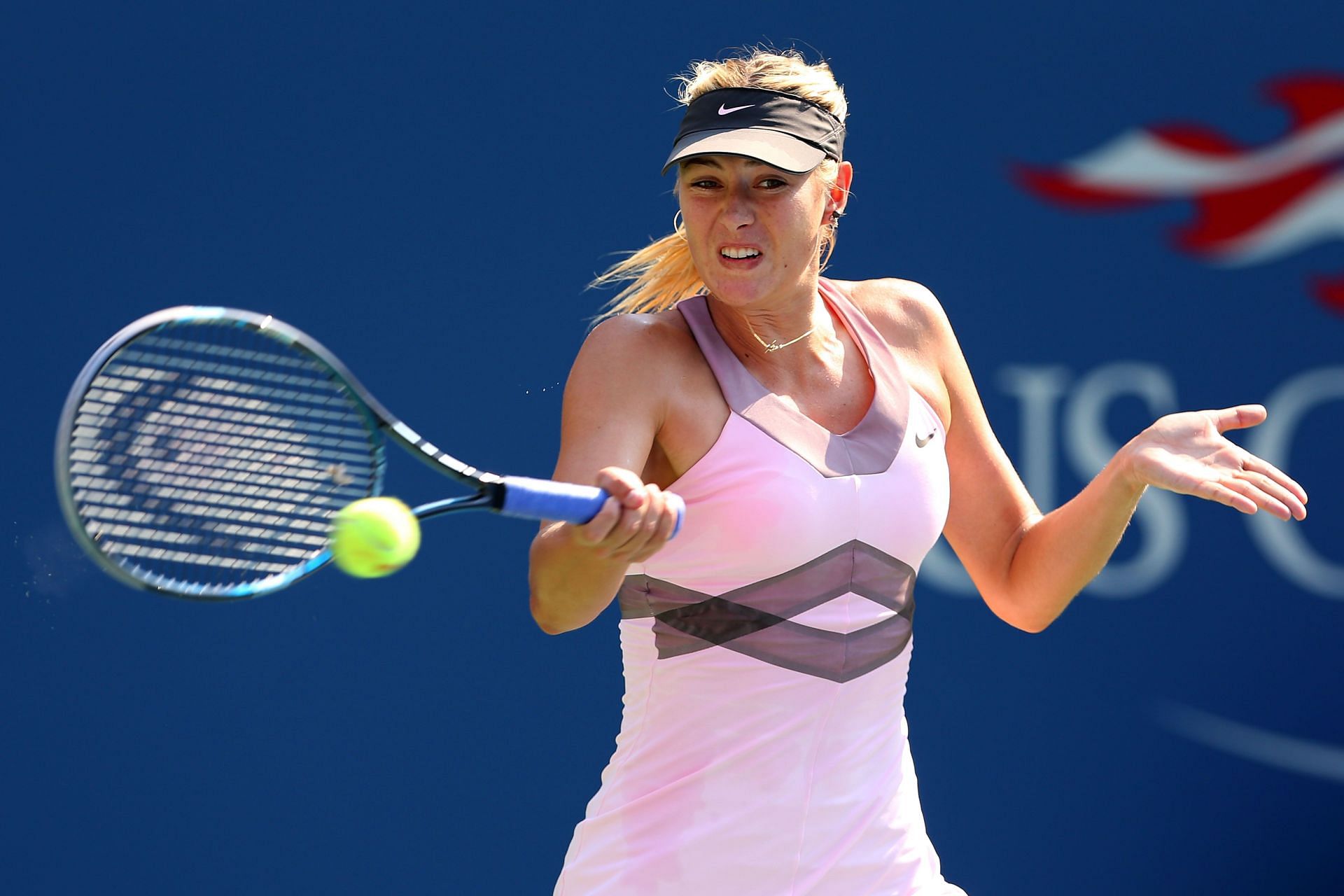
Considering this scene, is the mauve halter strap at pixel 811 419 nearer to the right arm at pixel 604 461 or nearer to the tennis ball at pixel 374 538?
the right arm at pixel 604 461

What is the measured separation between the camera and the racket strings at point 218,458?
1.74 metres

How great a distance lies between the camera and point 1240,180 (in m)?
3.45

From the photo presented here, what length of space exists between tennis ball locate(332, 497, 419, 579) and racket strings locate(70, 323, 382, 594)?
20 cm

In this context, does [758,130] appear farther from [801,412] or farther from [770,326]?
[801,412]

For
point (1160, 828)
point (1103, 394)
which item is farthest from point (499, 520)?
point (1160, 828)

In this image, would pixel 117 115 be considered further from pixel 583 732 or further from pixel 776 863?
pixel 776 863

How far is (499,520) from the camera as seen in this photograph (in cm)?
321

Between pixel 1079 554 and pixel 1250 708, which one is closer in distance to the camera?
pixel 1079 554

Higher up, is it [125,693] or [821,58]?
[821,58]

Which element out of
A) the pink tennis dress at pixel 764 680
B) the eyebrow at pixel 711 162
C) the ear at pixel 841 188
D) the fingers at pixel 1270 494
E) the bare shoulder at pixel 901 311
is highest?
the ear at pixel 841 188

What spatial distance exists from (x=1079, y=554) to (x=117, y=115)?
2036 mm

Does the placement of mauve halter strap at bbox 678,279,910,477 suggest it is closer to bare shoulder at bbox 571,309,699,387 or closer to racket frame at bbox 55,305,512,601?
bare shoulder at bbox 571,309,699,387

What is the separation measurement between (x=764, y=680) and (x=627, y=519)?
1.37 feet

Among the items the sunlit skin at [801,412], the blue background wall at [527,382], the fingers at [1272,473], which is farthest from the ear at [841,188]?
the blue background wall at [527,382]
